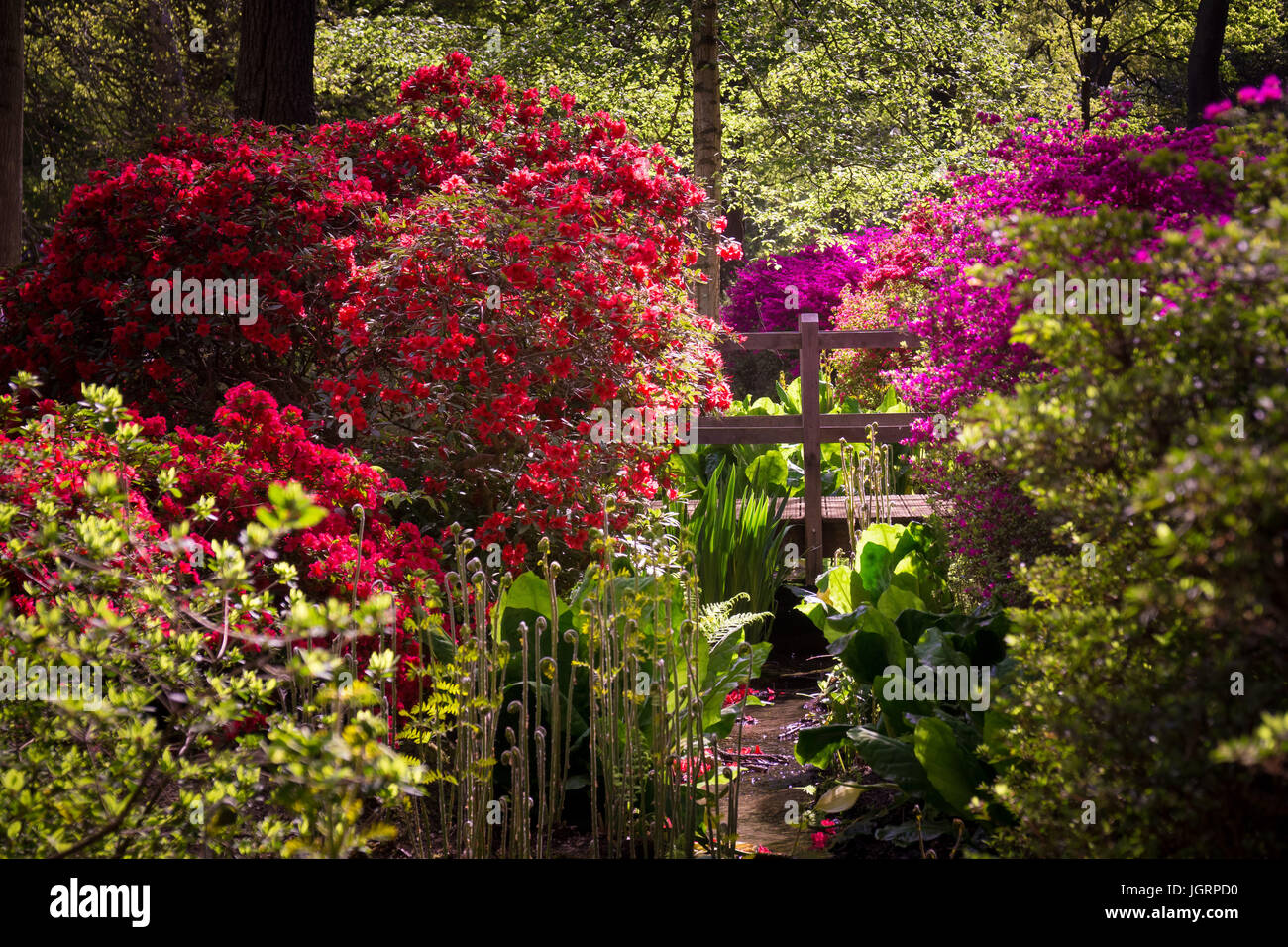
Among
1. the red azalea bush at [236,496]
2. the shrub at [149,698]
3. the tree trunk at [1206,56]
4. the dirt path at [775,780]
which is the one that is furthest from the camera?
the tree trunk at [1206,56]

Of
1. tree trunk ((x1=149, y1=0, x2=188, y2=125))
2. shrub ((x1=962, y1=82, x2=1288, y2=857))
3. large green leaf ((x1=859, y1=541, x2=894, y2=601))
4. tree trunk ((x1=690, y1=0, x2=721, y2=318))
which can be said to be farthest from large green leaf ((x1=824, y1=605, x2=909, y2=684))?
tree trunk ((x1=149, y1=0, x2=188, y2=125))

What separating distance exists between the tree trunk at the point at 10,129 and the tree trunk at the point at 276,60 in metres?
1.60

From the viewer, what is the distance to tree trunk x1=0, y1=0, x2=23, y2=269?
7.62 metres

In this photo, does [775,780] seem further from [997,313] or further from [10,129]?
[10,129]

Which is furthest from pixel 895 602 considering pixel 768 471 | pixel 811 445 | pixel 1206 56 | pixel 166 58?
pixel 166 58

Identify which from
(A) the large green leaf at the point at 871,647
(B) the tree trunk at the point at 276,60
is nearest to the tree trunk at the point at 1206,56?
(B) the tree trunk at the point at 276,60

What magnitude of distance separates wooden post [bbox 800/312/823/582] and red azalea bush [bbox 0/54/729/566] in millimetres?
1185

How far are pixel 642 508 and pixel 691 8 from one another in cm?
634

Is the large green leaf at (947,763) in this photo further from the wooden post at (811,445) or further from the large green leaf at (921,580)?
the wooden post at (811,445)

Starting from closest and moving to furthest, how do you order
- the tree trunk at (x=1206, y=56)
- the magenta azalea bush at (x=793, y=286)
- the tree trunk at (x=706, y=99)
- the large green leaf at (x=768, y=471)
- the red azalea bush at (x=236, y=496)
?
the red azalea bush at (x=236, y=496) → the large green leaf at (x=768, y=471) → the tree trunk at (x=706, y=99) → the tree trunk at (x=1206, y=56) → the magenta azalea bush at (x=793, y=286)

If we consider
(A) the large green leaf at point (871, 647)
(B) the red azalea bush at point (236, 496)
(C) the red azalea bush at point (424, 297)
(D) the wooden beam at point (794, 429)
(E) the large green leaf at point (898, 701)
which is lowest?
(E) the large green leaf at point (898, 701)

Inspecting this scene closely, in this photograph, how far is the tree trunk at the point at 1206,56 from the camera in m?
12.0

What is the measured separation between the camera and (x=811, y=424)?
680 centimetres

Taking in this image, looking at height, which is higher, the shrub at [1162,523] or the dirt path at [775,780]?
the shrub at [1162,523]
